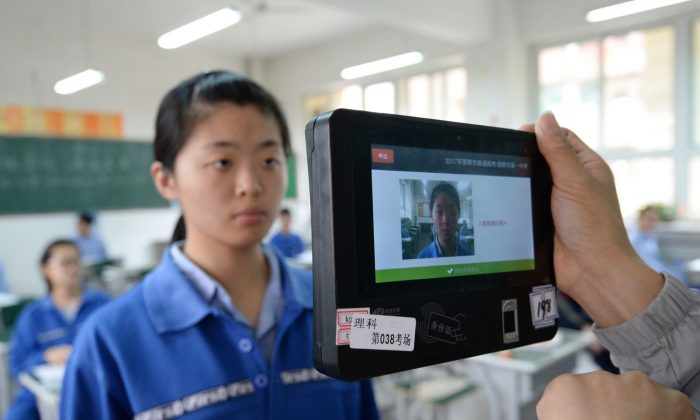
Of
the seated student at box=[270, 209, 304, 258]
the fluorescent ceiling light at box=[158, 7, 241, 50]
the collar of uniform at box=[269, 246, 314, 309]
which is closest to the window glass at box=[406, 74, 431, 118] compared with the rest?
the seated student at box=[270, 209, 304, 258]

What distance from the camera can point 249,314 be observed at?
1046mm

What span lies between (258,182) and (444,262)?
48 centimetres

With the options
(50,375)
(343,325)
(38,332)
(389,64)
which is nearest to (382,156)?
(343,325)

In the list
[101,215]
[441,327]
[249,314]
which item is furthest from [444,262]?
[101,215]

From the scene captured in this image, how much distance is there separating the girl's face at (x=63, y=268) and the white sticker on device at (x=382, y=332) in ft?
9.62

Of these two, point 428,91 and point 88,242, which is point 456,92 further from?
point 88,242

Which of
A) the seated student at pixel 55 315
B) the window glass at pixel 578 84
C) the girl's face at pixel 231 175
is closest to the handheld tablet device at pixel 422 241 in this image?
the girl's face at pixel 231 175

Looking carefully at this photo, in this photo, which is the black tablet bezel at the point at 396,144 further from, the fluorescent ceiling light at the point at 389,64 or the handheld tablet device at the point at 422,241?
the fluorescent ceiling light at the point at 389,64

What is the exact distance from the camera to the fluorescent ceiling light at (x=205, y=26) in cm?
417

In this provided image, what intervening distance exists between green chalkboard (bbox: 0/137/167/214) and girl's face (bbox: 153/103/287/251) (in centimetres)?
562

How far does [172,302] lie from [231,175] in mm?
266

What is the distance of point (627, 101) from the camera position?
445 cm

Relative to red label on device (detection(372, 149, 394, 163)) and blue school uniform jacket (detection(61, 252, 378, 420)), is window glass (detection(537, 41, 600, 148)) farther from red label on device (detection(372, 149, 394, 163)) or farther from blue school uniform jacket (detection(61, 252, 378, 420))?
Result: red label on device (detection(372, 149, 394, 163))

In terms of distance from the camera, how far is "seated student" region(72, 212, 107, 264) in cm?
609
